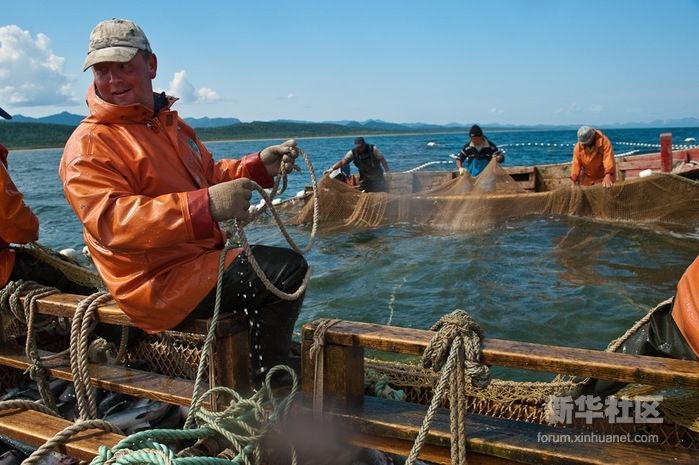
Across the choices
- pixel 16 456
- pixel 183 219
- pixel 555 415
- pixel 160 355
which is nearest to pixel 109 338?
pixel 160 355

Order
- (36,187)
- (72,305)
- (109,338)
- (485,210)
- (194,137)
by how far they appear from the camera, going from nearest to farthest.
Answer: (72,305) < (194,137) < (109,338) < (485,210) < (36,187)

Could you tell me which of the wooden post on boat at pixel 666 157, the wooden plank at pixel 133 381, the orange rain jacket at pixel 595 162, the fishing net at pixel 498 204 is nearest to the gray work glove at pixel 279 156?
the wooden plank at pixel 133 381

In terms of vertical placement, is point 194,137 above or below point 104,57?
below

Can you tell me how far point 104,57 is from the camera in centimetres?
254

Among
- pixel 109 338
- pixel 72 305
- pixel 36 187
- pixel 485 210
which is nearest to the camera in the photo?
pixel 72 305

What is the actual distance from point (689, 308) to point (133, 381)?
2821 mm

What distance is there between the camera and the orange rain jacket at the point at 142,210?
2270 millimetres

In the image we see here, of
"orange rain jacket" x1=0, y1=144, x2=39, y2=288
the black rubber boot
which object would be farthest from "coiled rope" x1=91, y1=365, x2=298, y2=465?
"orange rain jacket" x1=0, y1=144, x2=39, y2=288

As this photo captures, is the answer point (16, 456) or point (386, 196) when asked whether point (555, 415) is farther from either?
point (386, 196)

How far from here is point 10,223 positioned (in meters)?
3.55

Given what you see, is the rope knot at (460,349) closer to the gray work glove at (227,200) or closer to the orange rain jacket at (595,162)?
the gray work glove at (227,200)

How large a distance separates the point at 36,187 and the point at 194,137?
31580 millimetres

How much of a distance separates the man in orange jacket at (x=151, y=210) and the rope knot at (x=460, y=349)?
905 mm

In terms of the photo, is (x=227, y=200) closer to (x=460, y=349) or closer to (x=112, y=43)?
(x=112, y=43)
